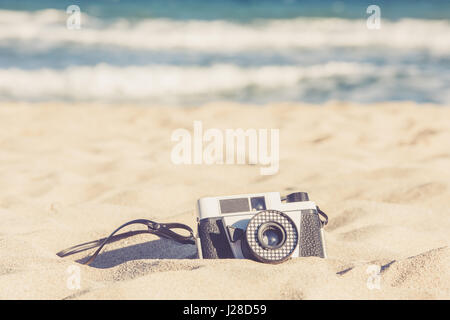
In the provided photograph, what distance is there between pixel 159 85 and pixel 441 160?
4.31 metres

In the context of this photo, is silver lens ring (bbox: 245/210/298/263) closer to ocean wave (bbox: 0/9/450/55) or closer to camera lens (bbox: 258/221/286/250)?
camera lens (bbox: 258/221/286/250)

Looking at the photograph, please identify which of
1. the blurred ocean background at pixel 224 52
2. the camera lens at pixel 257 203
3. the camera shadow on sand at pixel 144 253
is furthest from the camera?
the blurred ocean background at pixel 224 52

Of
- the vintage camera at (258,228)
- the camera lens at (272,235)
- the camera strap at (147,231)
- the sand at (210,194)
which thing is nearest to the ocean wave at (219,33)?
the sand at (210,194)

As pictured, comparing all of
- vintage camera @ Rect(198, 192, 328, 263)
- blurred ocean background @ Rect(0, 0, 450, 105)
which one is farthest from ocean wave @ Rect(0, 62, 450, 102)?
vintage camera @ Rect(198, 192, 328, 263)

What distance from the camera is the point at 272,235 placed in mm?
1547

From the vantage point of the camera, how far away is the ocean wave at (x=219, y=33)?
Answer: 358 inches

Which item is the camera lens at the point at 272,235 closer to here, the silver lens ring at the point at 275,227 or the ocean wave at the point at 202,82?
the silver lens ring at the point at 275,227

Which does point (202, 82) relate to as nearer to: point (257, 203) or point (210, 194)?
point (210, 194)

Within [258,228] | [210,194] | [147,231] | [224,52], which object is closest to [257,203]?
[258,228]

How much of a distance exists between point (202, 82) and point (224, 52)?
68.6 inches

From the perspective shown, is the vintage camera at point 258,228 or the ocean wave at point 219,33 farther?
the ocean wave at point 219,33

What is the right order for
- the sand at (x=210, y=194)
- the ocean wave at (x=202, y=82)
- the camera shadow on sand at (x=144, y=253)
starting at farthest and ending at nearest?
the ocean wave at (x=202, y=82) < the camera shadow on sand at (x=144, y=253) < the sand at (x=210, y=194)

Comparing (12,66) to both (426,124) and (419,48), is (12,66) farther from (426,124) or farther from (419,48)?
(419,48)

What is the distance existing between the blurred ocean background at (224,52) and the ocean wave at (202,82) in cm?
1
